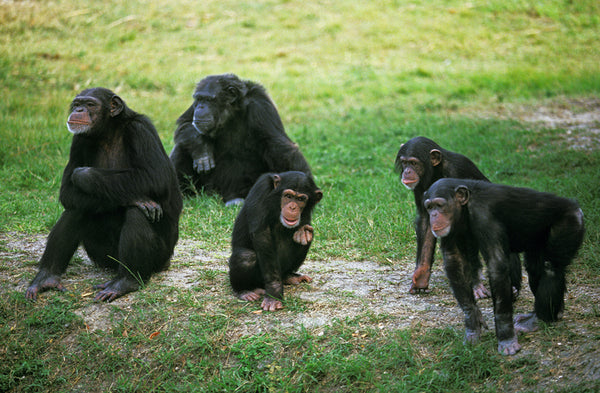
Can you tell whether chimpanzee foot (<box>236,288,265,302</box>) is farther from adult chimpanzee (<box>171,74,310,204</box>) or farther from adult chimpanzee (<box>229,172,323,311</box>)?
adult chimpanzee (<box>171,74,310,204</box>)

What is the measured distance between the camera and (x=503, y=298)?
383 centimetres

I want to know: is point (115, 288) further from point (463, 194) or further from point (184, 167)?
point (184, 167)

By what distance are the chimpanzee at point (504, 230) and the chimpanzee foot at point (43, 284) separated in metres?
3.01

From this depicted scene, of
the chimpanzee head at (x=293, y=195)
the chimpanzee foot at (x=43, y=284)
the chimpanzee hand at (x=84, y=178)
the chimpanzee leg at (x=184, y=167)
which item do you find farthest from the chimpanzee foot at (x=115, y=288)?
the chimpanzee leg at (x=184, y=167)

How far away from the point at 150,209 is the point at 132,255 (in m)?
0.39

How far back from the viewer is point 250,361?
424 centimetres

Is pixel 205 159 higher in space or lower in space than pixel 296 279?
higher

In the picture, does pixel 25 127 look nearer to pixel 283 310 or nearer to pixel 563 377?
pixel 283 310

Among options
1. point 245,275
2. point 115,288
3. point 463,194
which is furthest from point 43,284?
point 463,194

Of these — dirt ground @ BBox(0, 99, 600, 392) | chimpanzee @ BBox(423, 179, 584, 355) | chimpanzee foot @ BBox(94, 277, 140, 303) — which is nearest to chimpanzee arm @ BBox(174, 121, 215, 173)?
dirt ground @ BBox(0, 99, 600, 392)

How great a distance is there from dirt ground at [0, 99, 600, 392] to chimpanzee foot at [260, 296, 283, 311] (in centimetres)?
7

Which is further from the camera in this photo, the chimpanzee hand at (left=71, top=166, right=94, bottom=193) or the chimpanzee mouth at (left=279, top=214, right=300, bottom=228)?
the chimpanzee hand at (left=71, top=166, right=94, bottom=193)

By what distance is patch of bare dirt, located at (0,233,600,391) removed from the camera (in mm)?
3859

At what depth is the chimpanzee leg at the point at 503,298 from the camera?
12.5 feet
